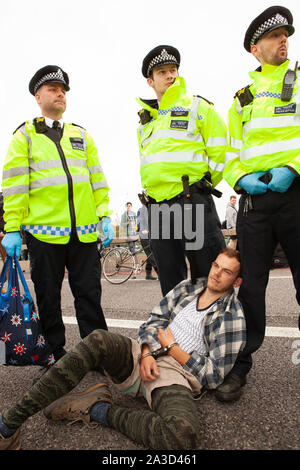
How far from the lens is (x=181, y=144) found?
249cm

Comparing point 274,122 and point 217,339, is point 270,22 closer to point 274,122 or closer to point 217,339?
point 274,122

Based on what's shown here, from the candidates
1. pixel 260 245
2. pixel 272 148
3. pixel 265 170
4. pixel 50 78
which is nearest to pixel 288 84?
pixel 272 148

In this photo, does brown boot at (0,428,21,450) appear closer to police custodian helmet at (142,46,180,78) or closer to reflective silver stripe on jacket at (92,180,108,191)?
reflective silver stripe on jacket at (92,180,108,191)

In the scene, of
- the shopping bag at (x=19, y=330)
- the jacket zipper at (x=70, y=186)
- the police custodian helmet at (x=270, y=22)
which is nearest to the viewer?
the police custodian helmet at (x=270, y=22)

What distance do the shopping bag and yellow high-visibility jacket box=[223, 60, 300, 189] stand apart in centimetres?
156

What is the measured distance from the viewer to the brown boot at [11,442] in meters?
1.62

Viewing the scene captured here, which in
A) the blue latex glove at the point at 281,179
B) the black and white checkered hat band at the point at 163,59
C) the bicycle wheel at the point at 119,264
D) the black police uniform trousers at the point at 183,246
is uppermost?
the black and white checkered hat band at the point at 163,59

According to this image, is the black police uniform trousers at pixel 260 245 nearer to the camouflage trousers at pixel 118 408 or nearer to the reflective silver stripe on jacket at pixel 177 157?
the reflective silver stripe on jacket at pixel 177 157

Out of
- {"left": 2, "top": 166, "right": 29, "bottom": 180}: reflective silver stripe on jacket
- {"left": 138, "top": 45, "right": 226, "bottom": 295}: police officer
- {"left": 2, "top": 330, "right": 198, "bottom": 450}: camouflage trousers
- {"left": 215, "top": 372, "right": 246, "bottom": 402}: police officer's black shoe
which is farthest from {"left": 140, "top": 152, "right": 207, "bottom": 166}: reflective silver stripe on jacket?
{"left": 215, "top": 372, "right": 246, "bottom": 402}: police officer's black shoe

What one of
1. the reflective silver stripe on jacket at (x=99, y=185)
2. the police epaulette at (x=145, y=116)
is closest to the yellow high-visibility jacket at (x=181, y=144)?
the police epaulette at (x=145, y=116)

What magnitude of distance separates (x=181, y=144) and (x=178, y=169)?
18cm

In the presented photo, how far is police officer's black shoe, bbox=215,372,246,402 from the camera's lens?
2021 millimetres
